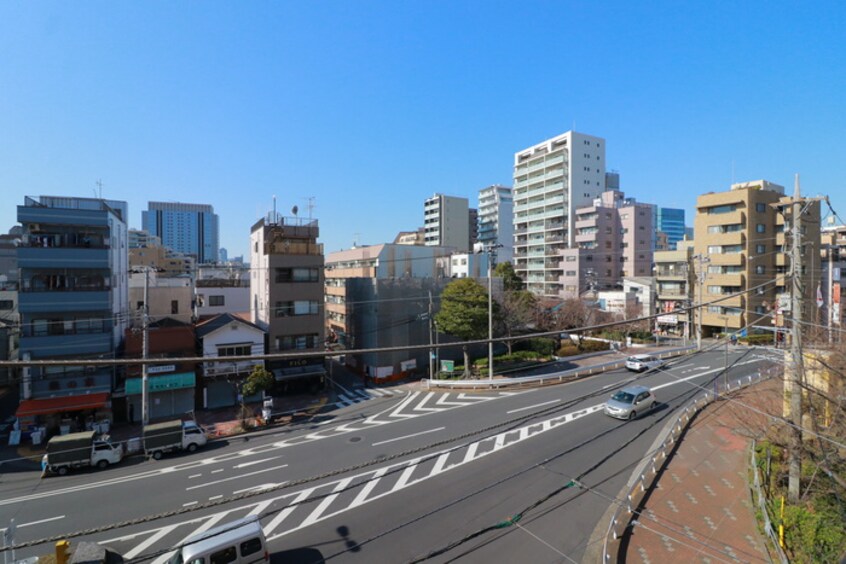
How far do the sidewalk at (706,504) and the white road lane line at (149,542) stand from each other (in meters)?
13.4

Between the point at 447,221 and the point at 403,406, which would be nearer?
the point at 403,406

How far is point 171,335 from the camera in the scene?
27.7m

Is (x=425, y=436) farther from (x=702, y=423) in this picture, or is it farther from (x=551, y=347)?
(x=551, y=347)

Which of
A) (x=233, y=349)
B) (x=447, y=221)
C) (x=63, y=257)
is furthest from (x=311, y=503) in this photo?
(x=447, y=221)

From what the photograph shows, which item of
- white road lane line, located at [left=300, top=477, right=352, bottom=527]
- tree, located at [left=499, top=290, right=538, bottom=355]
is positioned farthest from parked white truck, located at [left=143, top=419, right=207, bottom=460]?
tree, located at [left=499, top=290, right=538, bottom=355]

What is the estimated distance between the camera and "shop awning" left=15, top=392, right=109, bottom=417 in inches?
854

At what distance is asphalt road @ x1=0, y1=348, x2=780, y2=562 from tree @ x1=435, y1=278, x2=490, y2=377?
7.93 meters

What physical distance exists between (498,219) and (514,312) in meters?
56.0

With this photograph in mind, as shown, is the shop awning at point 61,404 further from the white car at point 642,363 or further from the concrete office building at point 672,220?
the concrete office building at point 672,220

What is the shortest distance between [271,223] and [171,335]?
10.8 meters

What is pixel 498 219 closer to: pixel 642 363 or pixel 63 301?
pixel 642 363

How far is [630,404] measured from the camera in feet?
67.8

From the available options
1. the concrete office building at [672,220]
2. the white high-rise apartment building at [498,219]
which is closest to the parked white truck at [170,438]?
the white high-rise apartment building at [498,219]

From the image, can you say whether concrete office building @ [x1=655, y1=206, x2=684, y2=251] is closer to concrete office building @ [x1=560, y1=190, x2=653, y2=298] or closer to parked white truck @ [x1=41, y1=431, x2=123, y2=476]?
concrete office building @ [x1=560, y1=190, x2=653, y2=298]
